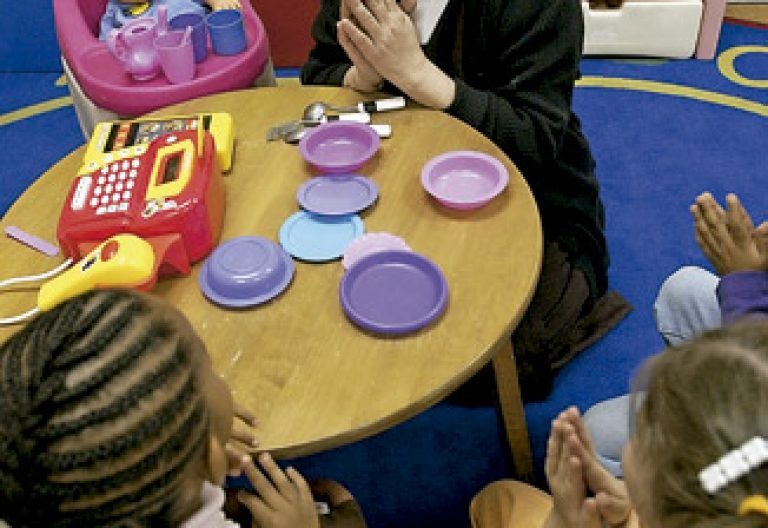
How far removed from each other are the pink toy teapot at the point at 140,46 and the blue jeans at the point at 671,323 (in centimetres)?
95

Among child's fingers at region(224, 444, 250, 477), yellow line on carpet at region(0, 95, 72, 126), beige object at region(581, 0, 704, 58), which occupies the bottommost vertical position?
yellow line on carpet at region(0, 95, 72, 126)

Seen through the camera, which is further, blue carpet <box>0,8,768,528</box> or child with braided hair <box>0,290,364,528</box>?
blue carpet <box>0,8,768,528</box>

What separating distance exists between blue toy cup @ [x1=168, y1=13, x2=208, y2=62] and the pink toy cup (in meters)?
0.03

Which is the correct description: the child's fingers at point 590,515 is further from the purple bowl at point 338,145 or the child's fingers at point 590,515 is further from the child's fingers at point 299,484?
the purple bowl at point 338,145

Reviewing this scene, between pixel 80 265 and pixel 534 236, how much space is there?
514 mm

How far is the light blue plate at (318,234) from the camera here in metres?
1.00

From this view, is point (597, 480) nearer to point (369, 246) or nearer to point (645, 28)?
point (369, 246)

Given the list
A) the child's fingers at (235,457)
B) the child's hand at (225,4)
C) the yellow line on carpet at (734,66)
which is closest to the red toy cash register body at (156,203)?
the child's fingers at (235,457)

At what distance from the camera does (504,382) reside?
3.92 ft

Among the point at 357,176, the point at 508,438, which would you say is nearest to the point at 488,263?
the point at 357,176

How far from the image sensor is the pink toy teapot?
152 cm

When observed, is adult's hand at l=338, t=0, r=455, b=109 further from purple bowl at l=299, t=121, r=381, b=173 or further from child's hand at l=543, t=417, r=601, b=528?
child's hand at l=543, t=417, r=601, b=528

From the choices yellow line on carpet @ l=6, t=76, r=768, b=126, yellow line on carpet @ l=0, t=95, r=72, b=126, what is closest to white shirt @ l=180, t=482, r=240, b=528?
yellow line on carpet @ l=6, t=76, r=768, b=126

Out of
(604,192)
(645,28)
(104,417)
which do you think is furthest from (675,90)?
(104,417)
